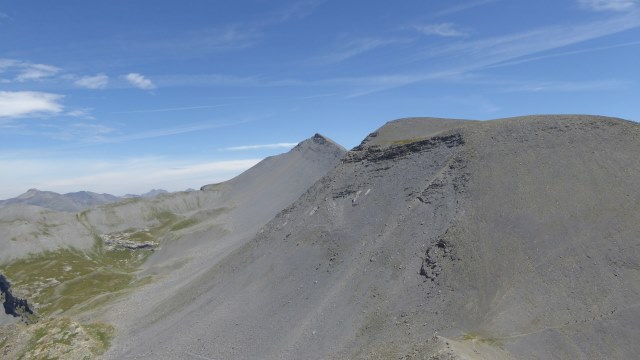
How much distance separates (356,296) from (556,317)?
23638 millimetres

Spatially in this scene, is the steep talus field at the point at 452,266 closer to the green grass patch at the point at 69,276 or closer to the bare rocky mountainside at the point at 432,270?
the bare rocky mountainside at the point at 432,270

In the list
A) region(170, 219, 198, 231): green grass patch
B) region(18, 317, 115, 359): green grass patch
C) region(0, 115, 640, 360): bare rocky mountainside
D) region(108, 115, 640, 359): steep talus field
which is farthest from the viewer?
region(170, 219, 198, 231): green grass patch

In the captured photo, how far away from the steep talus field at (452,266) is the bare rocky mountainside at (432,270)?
0.21 m

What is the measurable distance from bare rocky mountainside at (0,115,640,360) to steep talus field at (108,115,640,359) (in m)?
0.21

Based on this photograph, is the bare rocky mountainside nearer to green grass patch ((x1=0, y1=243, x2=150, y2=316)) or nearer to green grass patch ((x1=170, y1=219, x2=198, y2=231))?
green grass patch ((x1=0, y1=243, x2=150, y2=316))

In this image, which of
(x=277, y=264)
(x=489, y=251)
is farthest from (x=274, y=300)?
(x=489, y=251)

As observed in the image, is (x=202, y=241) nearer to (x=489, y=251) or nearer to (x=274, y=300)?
(x=274, y=300)

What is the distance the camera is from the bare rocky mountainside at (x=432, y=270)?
45.2 meters

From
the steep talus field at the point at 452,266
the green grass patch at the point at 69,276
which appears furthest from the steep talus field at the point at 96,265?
the steep talus field at the point at 452,266

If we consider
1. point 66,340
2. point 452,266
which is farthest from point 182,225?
point 452,266

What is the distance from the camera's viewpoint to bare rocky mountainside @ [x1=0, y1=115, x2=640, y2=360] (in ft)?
148

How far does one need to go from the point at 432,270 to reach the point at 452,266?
100 inches

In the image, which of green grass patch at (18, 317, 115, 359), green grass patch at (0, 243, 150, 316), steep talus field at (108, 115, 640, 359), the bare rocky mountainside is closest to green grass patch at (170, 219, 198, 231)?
green grass patch at (0, 243, 150, 316)

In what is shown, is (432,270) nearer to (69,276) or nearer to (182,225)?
(69,276)
